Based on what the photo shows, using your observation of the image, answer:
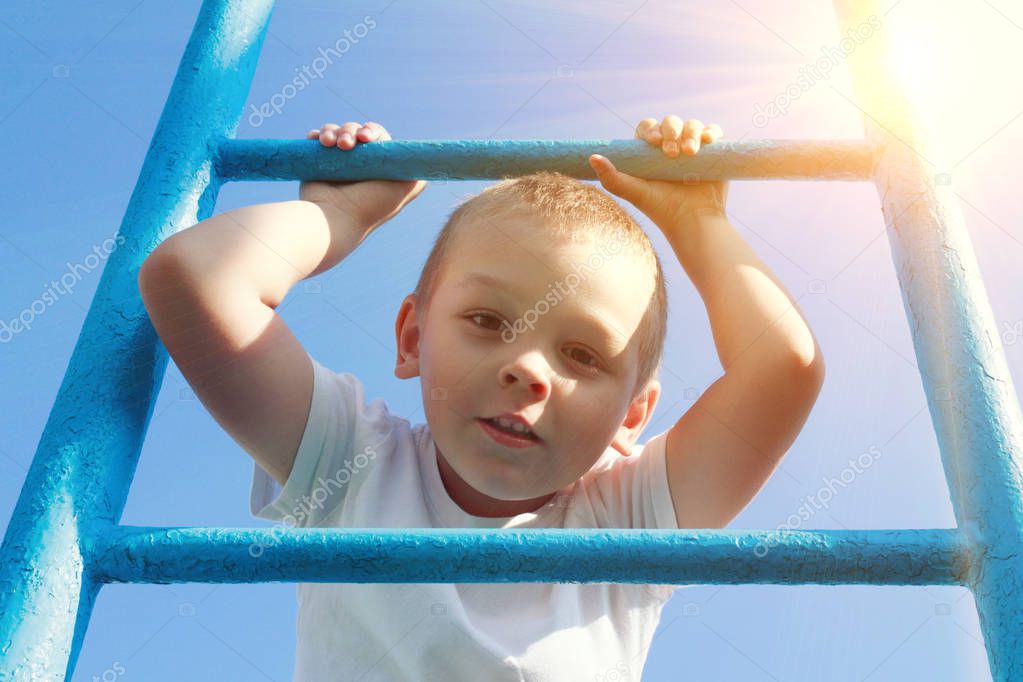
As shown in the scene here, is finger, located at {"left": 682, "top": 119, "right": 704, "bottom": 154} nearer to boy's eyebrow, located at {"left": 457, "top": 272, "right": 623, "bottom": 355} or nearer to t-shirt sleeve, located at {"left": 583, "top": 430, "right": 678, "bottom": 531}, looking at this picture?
boy's eyebrow, located at {"left": 457, "top": 272, "right": 623, "bottom": 355}

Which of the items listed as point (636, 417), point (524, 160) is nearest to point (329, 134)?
point (524, 160)

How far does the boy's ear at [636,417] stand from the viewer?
47.9 inches

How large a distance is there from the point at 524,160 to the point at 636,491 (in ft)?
1.35

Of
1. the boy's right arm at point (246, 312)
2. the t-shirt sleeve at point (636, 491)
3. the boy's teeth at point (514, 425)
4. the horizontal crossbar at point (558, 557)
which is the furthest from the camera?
the t-shirt sleeve at point (636, 491)

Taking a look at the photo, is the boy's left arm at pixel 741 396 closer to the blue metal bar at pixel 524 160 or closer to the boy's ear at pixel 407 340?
the blue metal bar at pixel 524 160

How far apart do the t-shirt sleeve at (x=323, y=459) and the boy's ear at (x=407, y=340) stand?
0.06 metres

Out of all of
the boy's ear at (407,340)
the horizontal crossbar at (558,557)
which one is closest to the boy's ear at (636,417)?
the boy's ear at (407,340)

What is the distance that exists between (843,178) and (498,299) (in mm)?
403

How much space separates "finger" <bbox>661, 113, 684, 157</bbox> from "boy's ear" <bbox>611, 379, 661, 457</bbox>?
302mm

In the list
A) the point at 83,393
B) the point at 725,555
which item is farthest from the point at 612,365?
the point at 83,393

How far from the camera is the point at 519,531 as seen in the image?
0.69 metres

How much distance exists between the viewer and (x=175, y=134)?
1.06 meters

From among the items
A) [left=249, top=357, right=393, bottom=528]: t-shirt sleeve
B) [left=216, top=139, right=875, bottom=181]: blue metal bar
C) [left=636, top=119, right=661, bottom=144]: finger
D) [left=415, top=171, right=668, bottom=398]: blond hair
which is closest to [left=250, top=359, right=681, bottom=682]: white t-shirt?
[left=249, top=357, right=393, bottom=528]: t-shirt sleeve

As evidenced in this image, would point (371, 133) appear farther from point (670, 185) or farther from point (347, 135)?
point (670, 185)
